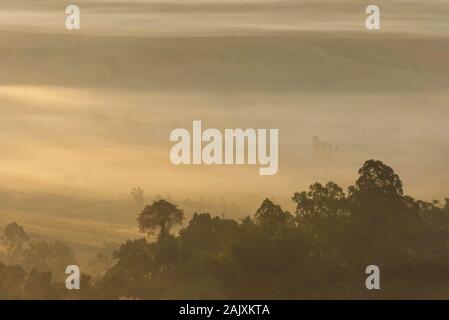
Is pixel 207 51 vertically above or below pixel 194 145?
above

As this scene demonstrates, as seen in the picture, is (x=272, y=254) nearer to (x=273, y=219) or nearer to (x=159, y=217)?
(x=273, y=219)

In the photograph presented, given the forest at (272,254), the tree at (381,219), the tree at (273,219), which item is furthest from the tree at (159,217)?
the tree at (381,219)

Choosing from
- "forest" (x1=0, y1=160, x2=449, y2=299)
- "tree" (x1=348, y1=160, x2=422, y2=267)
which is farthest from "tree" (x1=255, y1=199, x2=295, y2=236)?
"tree" (x1=348, y1=160, x2=422, y2=267)

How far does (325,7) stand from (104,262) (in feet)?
21.5

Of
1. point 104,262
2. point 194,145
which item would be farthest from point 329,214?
point 104,262

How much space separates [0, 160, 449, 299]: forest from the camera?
71.9ft

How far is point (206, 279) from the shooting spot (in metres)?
21.9

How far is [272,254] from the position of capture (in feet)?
72.6

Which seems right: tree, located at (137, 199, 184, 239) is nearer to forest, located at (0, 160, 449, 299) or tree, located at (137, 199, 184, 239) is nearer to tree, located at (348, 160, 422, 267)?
forest, located at (0, 160, 449, 299)

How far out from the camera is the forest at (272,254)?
21906 mm
